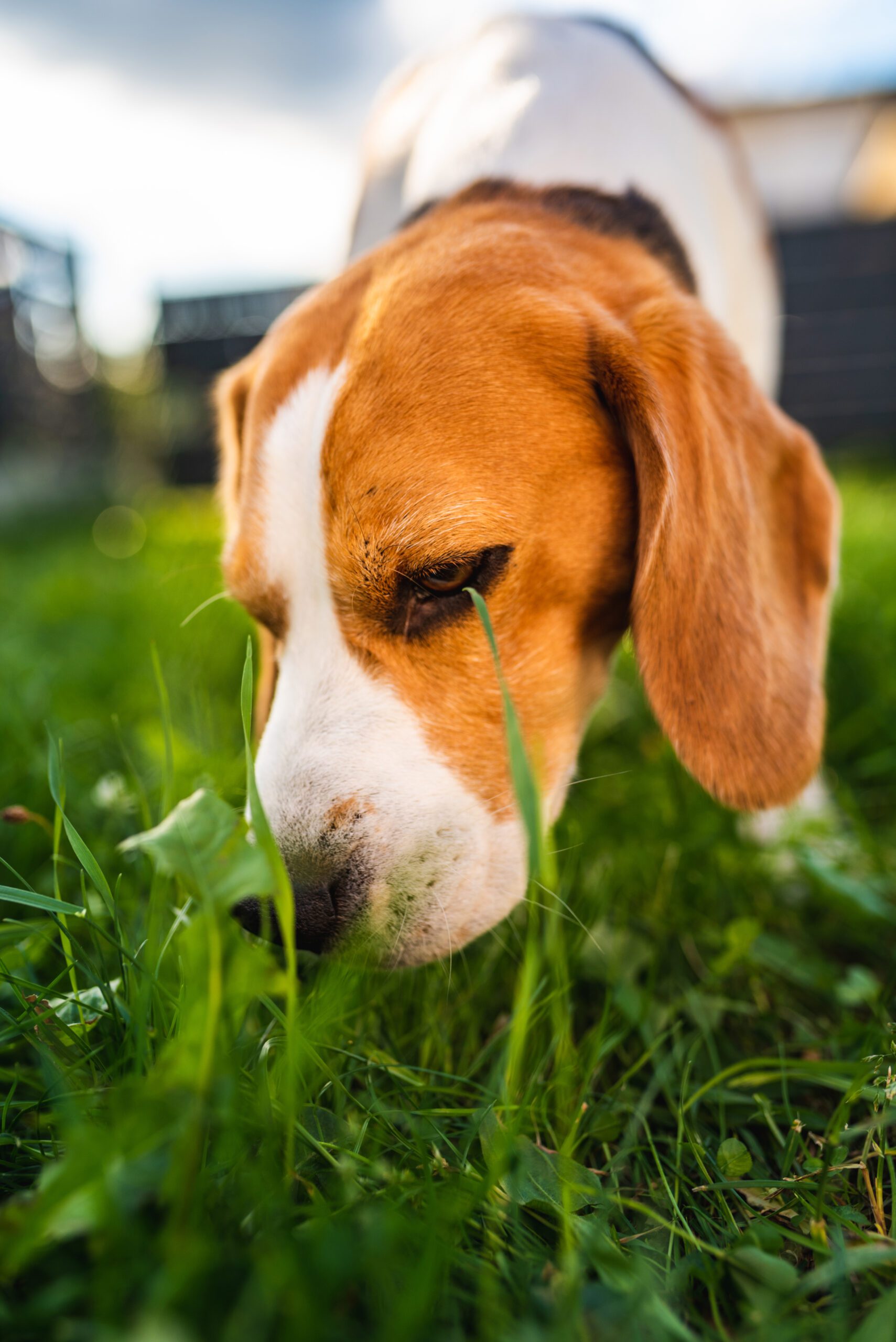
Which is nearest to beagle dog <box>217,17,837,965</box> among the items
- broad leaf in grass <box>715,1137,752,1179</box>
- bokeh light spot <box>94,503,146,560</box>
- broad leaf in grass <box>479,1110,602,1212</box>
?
broad leaf in grass <box>479,1110,602,1212</box>

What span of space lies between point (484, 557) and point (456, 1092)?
0.79 metres

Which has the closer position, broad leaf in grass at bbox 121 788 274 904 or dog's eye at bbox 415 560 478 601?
broad leaf in grass at bbox 121 788 274 904

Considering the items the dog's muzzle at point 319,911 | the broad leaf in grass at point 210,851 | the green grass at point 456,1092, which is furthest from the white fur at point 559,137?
the broad leaf in grass at point 210,851

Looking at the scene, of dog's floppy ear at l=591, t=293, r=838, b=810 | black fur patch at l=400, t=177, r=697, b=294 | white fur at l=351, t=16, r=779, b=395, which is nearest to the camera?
dog's floppy ear at l=591, t=293, r=838, b=810

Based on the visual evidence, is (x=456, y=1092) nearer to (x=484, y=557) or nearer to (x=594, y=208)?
(x=484, y=557)

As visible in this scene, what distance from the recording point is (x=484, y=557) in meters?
1.42

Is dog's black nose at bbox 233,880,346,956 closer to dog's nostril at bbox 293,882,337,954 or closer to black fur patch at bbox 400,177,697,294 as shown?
dog's nostril at bbox 293,882,337,954

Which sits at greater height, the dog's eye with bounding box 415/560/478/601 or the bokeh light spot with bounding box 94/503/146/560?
the dog's eye with bounding box 415/560/478/601

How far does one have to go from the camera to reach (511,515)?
143 centimetres

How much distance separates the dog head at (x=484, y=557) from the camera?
1.35 m

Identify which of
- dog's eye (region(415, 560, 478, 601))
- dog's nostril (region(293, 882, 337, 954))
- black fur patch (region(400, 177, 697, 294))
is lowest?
dog's nostril (region(293, 882, 337, 954))

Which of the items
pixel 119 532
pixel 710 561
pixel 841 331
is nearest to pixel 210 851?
pixel 710 561

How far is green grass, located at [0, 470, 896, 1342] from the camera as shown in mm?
668

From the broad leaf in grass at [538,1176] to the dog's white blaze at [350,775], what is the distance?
0.37 metres
